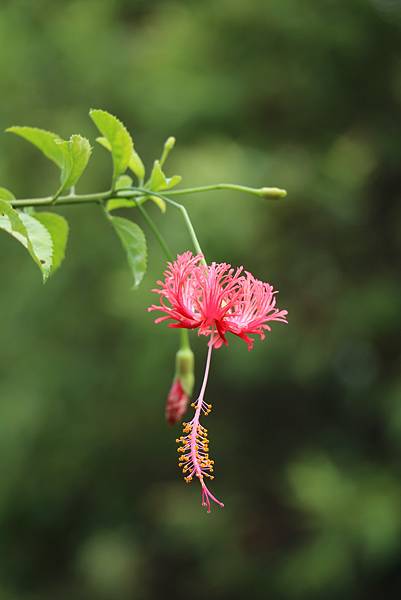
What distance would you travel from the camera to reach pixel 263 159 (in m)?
5.45

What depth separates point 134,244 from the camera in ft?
4.77

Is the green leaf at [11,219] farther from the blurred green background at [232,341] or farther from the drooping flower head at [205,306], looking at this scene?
the blurred green background at [232,341]

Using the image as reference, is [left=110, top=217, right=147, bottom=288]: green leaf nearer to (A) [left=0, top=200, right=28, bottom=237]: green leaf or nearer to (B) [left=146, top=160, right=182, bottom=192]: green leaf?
(B) [left=146, top=160, right=182, bottom=192]: green leaf

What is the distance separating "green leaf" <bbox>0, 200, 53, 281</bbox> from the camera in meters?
1.15

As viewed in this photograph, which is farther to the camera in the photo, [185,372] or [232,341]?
[232,341]

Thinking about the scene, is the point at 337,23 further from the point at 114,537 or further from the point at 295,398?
the point at 114,537

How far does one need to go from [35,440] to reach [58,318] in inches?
35.5

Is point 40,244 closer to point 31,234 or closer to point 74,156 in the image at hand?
point 31,234

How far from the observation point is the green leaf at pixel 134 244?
1451 mm

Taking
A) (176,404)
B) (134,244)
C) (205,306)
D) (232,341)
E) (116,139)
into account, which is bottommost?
(176,404)

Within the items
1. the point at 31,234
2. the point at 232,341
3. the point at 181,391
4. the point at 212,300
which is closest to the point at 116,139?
the point at 31,234

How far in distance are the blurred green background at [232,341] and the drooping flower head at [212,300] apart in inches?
140

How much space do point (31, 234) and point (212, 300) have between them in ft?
0.93

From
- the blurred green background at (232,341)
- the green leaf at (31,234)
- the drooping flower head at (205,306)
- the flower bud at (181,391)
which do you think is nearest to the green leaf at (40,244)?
the green leaf at (31,234)
